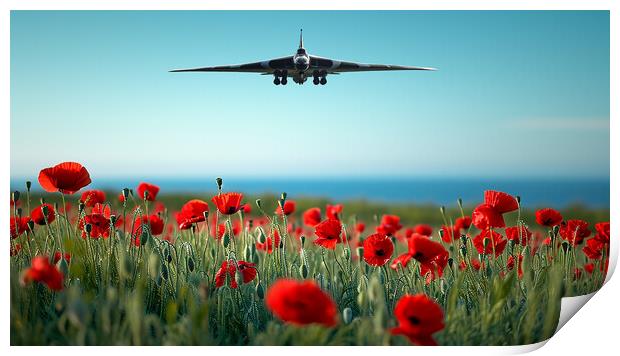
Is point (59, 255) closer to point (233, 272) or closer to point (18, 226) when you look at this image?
point (18, 226)

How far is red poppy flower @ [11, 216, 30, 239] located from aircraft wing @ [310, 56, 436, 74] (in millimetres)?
1127

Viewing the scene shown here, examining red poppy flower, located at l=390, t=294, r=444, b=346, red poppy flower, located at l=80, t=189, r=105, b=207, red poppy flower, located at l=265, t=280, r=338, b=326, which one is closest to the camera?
red poppy flower, located at l=265, t=280, r=338, b=326

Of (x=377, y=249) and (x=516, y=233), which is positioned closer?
(x=377, y=249)

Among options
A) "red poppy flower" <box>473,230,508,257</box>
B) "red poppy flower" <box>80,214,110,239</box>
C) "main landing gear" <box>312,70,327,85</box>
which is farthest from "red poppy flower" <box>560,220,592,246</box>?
"red poppy flower" <box>80,214,110,239</box>

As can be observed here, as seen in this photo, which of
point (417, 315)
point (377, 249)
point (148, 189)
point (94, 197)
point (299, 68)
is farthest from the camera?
point (299, 68)

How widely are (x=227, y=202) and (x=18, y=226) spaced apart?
2.54 feet

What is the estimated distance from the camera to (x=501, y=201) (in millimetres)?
1942

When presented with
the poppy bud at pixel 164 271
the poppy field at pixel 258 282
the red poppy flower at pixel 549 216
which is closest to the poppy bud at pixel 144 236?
the poppy field at pixel 258 282

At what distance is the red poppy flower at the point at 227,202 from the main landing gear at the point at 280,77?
599mm

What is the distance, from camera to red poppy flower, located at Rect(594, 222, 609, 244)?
2.33 m

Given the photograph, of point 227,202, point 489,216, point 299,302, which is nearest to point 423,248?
point 489,216

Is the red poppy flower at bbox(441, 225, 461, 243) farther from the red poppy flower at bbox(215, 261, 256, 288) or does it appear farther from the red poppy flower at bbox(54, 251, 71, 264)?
the red poppy flower at bbox(54, 251, 71, 264)
